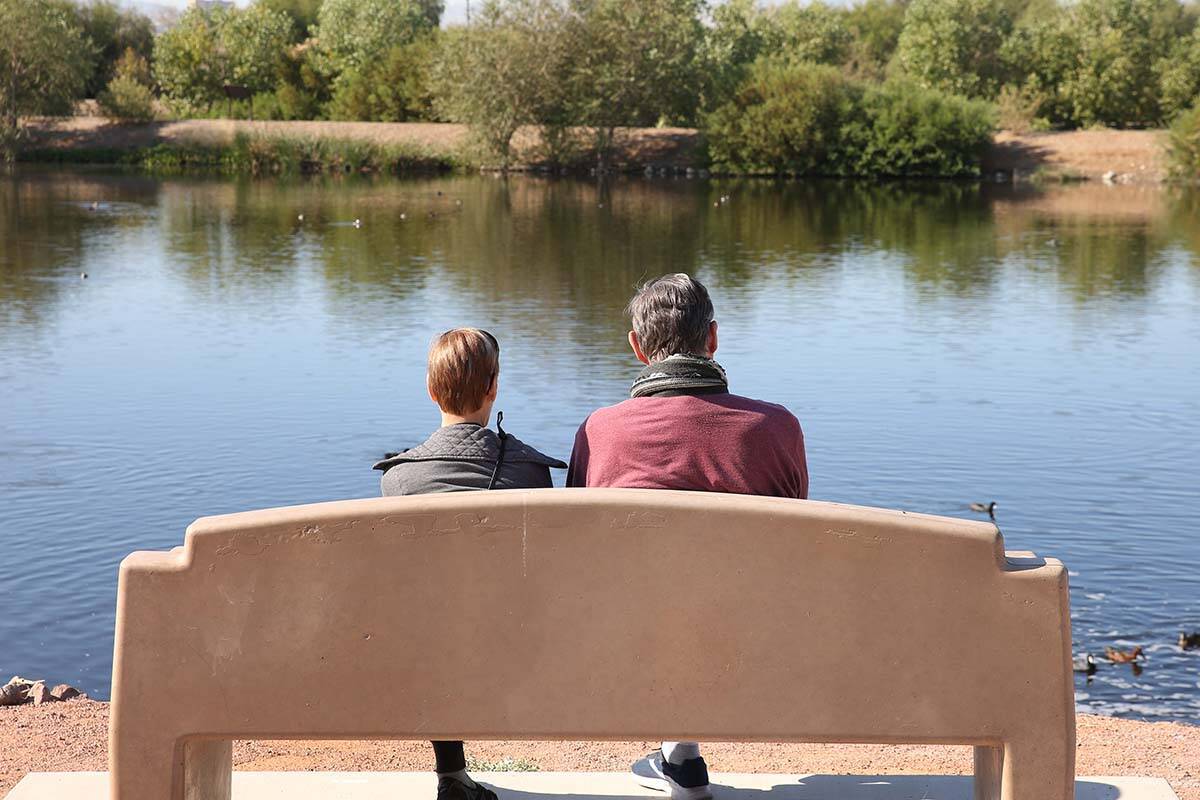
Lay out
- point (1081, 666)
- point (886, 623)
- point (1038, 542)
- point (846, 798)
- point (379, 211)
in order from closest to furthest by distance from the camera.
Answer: point (886, 623) → point (846, 798) → point (1081, 666) → point (1038, 542) → point (379, 211)

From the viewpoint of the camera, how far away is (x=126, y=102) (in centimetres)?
6353

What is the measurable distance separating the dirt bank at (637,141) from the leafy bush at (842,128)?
6.76 ft

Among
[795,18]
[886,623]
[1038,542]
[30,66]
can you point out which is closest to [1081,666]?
[1038,542]

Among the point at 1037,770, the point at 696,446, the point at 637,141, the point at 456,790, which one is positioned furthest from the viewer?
the point at 637,141

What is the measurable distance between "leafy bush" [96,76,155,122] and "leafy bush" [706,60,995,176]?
23608 mm

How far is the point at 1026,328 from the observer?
1739 centimetres

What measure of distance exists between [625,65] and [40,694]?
180 ft

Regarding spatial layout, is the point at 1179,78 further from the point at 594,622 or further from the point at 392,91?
the point at 594,622

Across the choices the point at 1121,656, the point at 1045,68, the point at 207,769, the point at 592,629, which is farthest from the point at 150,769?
the point at 1045,68

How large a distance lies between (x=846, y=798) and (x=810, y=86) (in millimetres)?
55586

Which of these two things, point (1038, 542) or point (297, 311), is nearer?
point (1038, 542)

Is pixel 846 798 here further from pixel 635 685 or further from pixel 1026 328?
pixel 1026 328

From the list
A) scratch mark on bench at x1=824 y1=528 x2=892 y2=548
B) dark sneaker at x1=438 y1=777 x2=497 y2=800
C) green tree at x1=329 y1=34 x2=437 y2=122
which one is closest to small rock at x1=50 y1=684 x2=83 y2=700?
dark sneaker at x1=438 y1=777 x2=497 y2=800

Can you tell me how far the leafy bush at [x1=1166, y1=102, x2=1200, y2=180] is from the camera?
52.2 m
